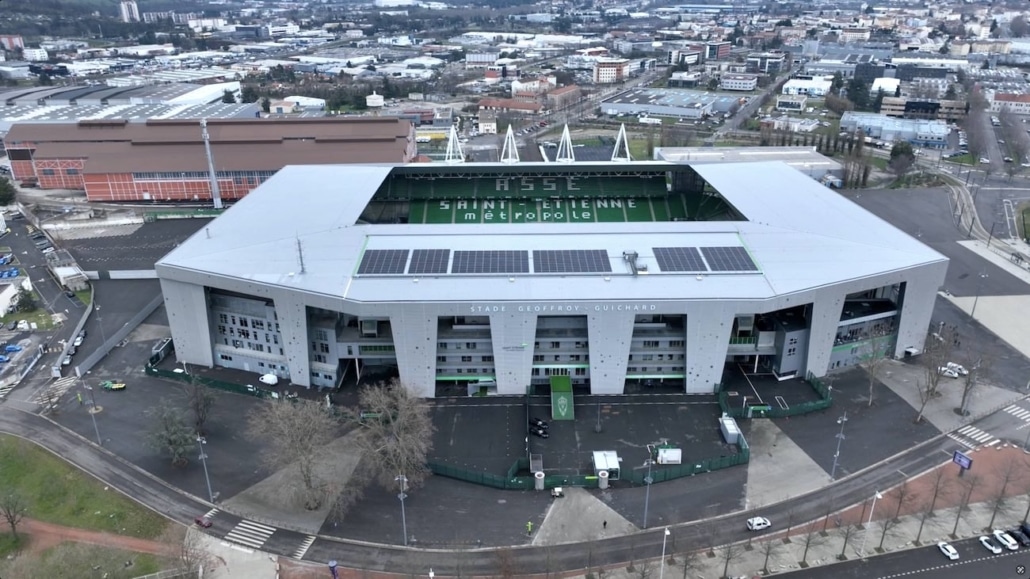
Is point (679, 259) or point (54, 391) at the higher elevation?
point (679, 259)

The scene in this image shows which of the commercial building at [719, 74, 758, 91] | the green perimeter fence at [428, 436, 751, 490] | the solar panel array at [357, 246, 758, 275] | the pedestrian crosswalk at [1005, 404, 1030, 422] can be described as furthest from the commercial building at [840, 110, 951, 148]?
the green perimeter fence at [428, 436, 751, 490]

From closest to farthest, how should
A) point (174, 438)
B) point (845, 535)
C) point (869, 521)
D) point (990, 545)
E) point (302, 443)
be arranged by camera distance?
point (990, 545) < point (845, 535) < point (869, 521) < point (302, 443) < point (174, 438)

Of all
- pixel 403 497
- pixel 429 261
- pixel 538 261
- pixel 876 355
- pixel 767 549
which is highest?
pixel 429 261

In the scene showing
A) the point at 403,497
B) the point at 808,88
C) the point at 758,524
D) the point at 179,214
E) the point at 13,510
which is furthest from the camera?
the point at 808,88

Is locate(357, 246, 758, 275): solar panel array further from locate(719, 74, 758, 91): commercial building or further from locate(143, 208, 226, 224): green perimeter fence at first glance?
locate(719, 74, 758, 91): commercial building

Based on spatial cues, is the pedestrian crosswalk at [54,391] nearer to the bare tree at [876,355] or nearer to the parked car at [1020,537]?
the bare tree at [876,355]

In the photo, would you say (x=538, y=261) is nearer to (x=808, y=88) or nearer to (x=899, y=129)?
(x=899, y=129)

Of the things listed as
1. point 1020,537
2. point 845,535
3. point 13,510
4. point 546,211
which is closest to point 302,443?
point 13,510

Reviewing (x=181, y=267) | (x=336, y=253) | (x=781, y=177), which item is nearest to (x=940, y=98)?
(x=781, y=177)
